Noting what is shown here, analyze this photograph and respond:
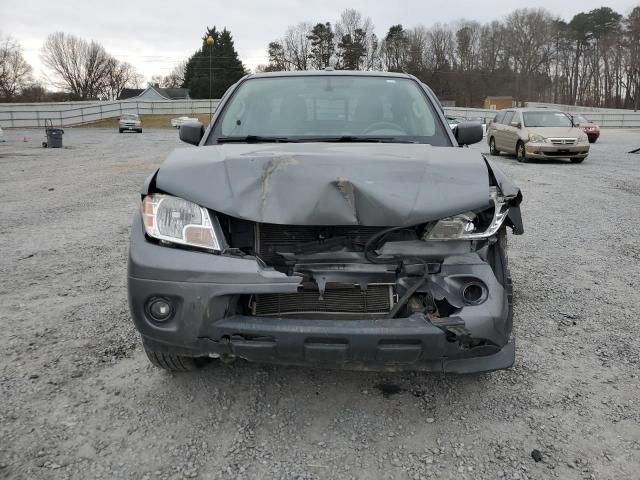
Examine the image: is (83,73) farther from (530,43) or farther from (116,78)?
(530,43)

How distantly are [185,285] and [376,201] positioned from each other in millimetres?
861

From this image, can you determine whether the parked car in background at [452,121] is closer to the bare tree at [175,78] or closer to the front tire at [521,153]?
the front tire at [521,153]

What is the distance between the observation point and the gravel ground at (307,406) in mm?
2023

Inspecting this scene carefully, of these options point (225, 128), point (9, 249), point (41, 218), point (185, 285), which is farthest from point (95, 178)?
point (185, 285)

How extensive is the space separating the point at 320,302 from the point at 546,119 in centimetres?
1467

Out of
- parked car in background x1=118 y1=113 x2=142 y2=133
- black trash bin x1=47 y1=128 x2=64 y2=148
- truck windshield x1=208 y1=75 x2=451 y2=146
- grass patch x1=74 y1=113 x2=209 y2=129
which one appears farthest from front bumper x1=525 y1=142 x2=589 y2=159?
grass patch x1=74 y1=113 x2=209 y2=129

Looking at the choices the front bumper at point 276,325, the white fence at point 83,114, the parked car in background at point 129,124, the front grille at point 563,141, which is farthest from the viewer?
the white fence at point 83,114

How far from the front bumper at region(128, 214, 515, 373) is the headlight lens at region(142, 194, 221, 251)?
A: 0.06 metres

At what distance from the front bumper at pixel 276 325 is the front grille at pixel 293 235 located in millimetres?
183

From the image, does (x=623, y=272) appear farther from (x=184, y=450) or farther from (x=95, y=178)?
(x=95, y=178)

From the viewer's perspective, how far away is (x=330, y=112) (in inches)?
135

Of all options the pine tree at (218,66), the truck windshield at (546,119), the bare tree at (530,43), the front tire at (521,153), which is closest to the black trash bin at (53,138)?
the front tire at (521,153)

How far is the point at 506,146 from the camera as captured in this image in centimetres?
1603

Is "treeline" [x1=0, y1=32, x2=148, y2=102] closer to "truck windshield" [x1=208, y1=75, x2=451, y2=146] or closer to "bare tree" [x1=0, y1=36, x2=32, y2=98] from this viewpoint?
"bare tree" [x1=0, y1=36, x2=32, y2=98]
